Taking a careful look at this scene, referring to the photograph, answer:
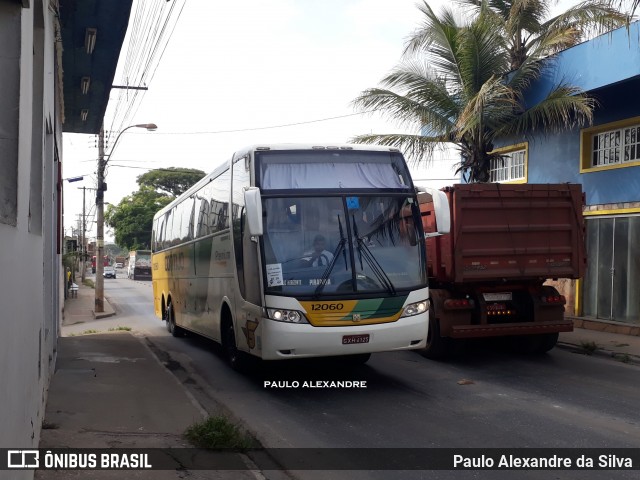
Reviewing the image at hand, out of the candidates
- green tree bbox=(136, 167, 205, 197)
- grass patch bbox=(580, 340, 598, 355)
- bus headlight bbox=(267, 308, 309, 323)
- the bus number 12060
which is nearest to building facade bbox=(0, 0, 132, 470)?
bus headlight bbox=(267, 308, 309, 323)

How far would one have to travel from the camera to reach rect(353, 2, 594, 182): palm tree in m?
15.2

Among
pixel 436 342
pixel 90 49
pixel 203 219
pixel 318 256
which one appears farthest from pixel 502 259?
pixel 90 49

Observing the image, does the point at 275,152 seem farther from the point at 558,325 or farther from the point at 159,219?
the point at 159,219

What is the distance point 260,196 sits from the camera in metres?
8.31

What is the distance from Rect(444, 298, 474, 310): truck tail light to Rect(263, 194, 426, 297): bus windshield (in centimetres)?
205

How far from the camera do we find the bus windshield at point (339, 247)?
8312 millimetres

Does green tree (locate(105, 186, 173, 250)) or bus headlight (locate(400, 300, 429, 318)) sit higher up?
green tree (locate(105, 186, 173, 250))

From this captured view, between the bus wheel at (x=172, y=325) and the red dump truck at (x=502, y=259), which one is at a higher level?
the red dump truck at (x=502, y=259)

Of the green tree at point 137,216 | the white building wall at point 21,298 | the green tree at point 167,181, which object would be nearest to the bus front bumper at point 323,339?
the white building wall at point 21,298

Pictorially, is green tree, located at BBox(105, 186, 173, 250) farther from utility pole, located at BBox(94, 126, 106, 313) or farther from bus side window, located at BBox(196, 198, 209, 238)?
bus side window, located at BBox(196, 198, 209, 238)

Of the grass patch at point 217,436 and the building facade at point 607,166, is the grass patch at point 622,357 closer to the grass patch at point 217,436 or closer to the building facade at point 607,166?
the building facade at point 607,166

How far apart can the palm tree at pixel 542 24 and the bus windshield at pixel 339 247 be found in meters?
8.04

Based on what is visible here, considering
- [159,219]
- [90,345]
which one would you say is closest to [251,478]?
[90,345]

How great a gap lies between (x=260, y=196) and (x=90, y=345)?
732 cm
